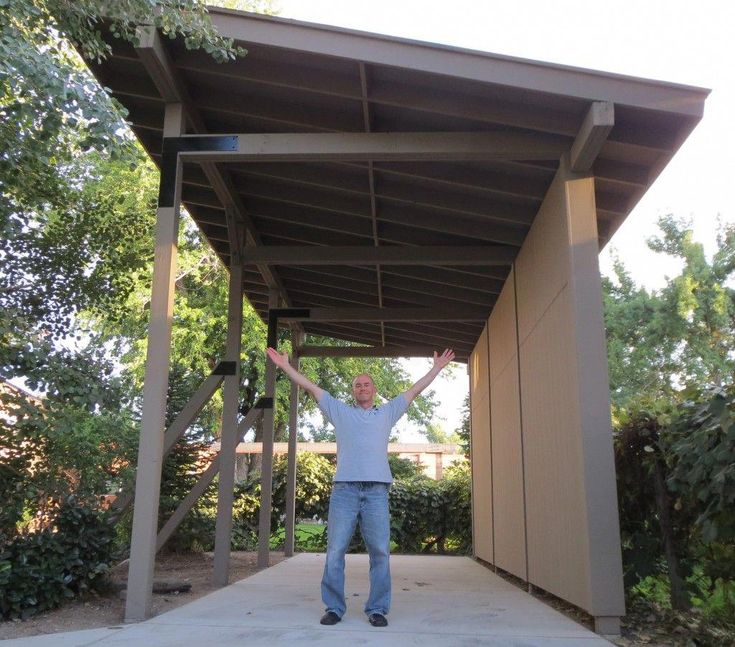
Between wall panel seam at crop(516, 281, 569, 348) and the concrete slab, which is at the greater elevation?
wall panel seam at crop(516, 281, 569, 348)

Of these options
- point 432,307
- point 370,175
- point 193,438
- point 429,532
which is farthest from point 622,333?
point 370,175

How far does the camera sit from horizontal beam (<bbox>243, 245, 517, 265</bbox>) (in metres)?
7.13

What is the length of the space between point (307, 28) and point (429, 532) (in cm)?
953

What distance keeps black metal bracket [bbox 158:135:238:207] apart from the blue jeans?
2.49m

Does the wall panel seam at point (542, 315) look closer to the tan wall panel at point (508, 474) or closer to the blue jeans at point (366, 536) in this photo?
the tan wall panel at point (508, 474)

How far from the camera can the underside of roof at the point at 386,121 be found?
14.6 ft

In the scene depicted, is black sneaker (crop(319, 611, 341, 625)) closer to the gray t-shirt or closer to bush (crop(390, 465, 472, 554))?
the gray t-shirt

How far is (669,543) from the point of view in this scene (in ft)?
15.0

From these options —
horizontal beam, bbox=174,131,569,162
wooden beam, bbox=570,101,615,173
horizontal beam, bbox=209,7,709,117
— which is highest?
horizontal beam, bbox=209,7,709,117

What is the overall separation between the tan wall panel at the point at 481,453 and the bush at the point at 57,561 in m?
5.23

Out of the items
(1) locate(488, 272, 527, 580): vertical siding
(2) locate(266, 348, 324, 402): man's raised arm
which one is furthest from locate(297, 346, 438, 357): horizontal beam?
(2) locate(266, 348, 324, 402): man's raised arm

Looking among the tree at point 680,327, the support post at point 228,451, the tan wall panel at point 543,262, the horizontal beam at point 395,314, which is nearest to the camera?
the tan wall panel at point 543,262

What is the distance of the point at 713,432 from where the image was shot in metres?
3.42

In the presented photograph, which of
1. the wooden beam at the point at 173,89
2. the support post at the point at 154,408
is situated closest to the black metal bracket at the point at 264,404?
the wooden beam at the point at 173,89
